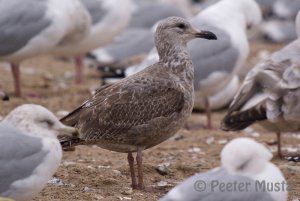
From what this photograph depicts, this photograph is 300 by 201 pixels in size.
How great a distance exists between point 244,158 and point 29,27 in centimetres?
548

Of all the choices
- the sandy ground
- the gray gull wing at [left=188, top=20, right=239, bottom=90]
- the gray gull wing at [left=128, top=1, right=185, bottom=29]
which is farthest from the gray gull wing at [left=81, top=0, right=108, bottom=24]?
the gray gull wing at [left=188, top=20, right=239, bottom=90]

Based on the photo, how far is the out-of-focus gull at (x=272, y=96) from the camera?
24.6 feet

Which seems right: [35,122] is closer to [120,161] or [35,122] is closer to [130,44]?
[120,161]

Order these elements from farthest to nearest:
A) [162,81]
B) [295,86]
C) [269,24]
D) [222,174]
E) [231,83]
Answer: [269,24]
[231,83]
[295,86]
[162,81]
[222,174]

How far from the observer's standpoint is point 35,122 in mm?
5812

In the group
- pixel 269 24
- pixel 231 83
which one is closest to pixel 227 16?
pixel 231 83

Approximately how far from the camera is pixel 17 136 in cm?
570

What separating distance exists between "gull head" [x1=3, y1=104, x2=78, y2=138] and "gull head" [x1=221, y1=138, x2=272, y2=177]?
3.62ft

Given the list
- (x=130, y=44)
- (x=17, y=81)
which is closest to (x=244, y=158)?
(x=17, y=81)

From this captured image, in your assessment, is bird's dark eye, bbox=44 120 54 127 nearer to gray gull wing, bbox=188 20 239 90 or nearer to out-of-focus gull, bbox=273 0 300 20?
gray gull wing, bbox=188 20 239 90

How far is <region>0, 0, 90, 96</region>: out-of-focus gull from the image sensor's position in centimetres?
1041

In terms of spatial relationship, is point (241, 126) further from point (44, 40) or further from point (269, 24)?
point (269, 24)

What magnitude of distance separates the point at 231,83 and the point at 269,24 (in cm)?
752

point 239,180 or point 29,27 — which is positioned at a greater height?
point 29,27
